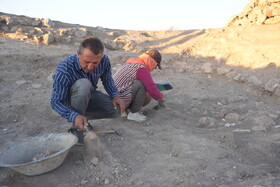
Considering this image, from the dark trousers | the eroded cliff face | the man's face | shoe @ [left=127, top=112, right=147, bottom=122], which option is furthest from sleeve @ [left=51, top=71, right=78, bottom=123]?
the eroded cliff face

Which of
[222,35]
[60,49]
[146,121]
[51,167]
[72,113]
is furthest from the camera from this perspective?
[222,35]

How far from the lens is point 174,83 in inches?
208

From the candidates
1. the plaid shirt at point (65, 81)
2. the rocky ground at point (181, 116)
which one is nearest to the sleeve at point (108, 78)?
the plaid shirt at point (65, 81)

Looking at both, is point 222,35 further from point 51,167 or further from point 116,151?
point 51,167

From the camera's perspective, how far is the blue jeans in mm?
2533

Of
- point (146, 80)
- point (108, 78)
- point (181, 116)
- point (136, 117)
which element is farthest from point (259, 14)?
point (108, 78)

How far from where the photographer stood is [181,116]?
380 cm

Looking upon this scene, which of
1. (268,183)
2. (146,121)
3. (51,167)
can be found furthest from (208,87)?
(51,167)

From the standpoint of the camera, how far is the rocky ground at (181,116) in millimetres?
2295

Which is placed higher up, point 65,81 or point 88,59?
point 88,59

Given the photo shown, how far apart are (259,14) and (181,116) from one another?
199 inches

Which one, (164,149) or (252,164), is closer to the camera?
(252,164)

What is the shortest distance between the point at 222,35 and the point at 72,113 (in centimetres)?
596

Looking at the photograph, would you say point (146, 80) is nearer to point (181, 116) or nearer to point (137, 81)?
point (137, 81)
